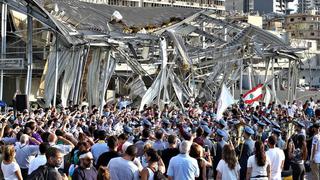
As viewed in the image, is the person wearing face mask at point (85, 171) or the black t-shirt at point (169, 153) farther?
the black t-shirt at point (169, 153)

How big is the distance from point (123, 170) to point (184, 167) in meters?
1.00

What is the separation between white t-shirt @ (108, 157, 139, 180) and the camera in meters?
8.90

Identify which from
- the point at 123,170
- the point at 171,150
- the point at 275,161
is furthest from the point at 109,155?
the point at 275,161

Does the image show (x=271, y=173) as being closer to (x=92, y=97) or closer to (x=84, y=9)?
(x=92, y=97)

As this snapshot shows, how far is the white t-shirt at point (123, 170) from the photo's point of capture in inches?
350

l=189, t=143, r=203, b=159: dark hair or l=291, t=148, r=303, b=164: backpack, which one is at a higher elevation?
l=189, t=143, r=203, b=159: dark hair

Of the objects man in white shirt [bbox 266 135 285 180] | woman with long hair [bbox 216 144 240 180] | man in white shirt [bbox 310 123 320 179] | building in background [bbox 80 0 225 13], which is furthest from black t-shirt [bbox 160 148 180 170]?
building in background [bbox 80 0 225 13]

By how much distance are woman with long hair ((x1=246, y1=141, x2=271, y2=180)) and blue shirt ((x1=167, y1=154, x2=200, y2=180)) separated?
1060 millimetres

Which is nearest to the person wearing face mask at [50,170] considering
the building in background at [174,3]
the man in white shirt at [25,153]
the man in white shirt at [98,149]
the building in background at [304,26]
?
the man in white shirt at [98,149]

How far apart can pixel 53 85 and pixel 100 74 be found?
242 cm

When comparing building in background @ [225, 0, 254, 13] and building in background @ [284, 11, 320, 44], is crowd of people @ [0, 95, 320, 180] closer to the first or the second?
building in background @ [284, 11, 320, 44]

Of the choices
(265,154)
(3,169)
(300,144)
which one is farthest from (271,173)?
(3,169)

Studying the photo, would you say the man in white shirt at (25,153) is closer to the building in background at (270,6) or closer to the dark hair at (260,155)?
the dark hair at (260,155)

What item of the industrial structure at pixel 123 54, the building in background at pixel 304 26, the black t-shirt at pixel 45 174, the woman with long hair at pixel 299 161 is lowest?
the woman with long hair at pixel 299 161
